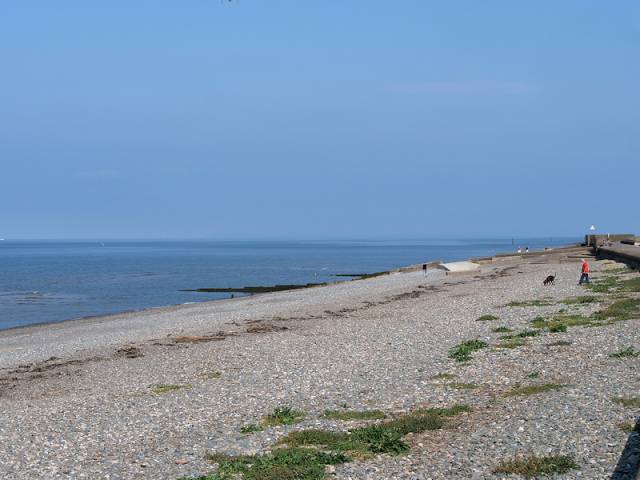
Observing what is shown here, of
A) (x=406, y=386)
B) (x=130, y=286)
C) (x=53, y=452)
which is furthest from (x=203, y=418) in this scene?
(x=130, y=286)

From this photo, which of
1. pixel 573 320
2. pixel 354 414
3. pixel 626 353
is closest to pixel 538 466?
pixel 354 414

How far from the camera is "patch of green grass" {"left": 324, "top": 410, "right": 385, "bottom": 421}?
1416 centimetres

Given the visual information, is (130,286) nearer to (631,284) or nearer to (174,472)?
(631,284)

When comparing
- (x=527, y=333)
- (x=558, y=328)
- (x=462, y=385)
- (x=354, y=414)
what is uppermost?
(x=558, y=328)

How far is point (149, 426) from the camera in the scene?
14.6m

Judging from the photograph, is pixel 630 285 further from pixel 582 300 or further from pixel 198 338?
pixel 198 338

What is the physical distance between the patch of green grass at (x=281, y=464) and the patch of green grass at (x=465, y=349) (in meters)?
8.89

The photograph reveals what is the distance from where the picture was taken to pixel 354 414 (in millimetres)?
14375

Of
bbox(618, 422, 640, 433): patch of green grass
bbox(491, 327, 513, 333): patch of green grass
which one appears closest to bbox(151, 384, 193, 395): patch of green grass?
bbox(618, 422, 640, 433): patch of green grass

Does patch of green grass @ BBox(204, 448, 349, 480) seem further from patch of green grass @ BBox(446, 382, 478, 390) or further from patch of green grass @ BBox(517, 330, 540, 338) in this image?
patch of green grass @ BBox(517, 330, 540, 338)

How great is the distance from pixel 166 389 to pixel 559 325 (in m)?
12.9

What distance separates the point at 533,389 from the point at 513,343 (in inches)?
276

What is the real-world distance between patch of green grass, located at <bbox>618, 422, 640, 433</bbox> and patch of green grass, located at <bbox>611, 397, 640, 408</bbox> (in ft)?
4.31

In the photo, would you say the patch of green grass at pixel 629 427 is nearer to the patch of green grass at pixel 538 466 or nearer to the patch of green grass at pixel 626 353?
the patch of green grass at pixel 538 466
